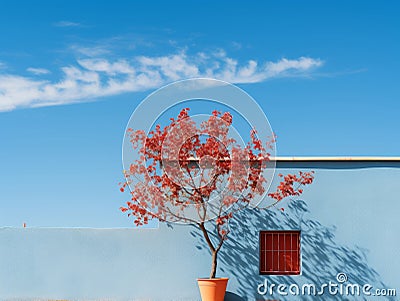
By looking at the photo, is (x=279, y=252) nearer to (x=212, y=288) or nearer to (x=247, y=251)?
(x=247, y=251)

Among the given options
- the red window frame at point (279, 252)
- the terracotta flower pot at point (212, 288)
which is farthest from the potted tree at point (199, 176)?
the red window frame at point (279, 252)

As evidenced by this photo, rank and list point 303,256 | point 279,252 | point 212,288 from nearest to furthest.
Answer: point 212,288 → point 303,256 → point 279,252

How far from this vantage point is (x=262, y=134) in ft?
40.1

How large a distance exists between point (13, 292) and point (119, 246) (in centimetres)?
206

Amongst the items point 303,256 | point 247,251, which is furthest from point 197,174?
point 303,256

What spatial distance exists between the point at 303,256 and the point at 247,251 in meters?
0.97

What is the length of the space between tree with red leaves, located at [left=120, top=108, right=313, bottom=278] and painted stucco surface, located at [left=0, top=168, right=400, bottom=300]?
1.53 feet

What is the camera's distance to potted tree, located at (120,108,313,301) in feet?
39.8

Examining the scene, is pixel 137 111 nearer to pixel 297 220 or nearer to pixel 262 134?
pixel 262 134

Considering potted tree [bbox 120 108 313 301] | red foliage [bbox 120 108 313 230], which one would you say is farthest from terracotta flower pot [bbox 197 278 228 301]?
red foliage [bbox 120 108 313 230]

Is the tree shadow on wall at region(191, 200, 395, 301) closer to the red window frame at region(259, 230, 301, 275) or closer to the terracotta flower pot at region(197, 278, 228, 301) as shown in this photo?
the red window frame at region(259, 230, 301, 275)

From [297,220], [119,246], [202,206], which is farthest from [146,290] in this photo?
[297,220]

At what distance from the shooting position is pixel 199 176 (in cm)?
1244

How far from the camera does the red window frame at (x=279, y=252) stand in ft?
42.1
